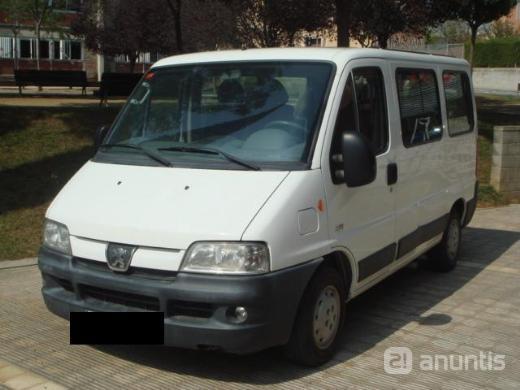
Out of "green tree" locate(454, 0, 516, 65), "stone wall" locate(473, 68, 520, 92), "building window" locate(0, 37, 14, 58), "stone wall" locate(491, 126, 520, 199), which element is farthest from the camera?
"building window" locate(0, 37, 14, 58)

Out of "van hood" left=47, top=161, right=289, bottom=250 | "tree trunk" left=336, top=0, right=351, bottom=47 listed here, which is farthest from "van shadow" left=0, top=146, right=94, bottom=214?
"tree trunk" left=336, top=0, right=351, bottom=47

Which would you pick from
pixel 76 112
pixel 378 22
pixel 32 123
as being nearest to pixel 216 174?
pixel 32 123

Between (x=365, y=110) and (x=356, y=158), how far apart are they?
2.50 ft

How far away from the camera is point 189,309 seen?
4.12m

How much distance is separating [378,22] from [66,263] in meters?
22.6

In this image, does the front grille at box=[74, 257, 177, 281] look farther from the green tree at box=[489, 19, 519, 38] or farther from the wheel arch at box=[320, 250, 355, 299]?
the green tree at box=[489, 19, 519, 38]

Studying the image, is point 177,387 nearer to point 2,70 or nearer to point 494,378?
point 494,378

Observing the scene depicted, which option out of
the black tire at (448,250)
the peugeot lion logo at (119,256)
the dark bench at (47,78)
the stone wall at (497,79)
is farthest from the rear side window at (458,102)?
the stone wall at (497,79)

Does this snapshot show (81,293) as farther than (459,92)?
No

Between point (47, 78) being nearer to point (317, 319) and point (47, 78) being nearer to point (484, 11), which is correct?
point (484, 11)

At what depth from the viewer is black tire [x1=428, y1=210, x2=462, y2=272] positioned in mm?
7109

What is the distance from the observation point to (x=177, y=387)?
4.32 m

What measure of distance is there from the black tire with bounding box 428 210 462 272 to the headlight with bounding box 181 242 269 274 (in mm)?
3482

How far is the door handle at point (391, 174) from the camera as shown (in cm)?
538
